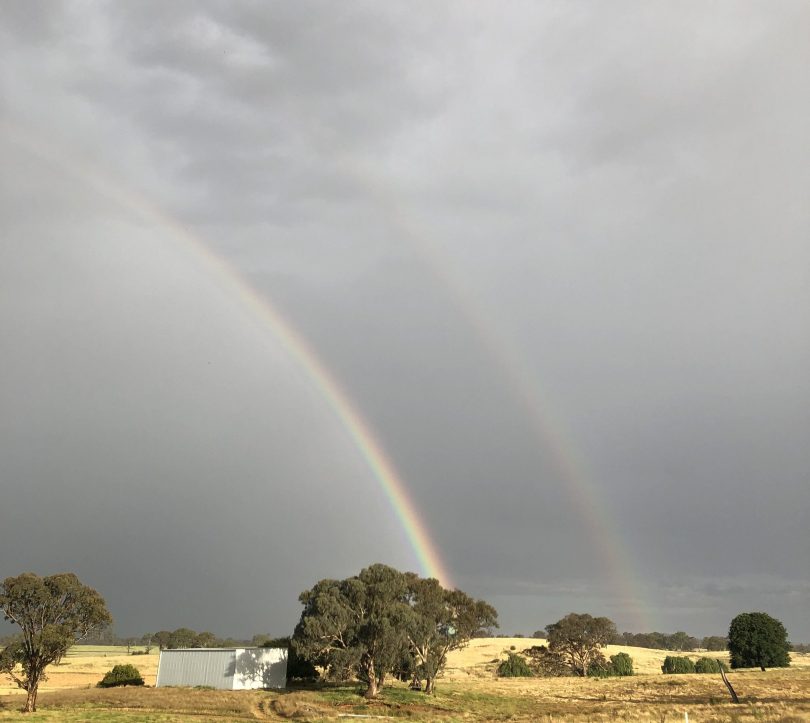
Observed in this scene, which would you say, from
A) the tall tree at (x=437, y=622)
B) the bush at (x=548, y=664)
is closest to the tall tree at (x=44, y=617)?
the tall tree at (x=437, y=622)

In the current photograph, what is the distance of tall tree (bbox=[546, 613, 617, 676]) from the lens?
4407 inches

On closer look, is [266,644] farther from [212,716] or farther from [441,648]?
[212,716]

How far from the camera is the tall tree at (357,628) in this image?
62031 millimetres

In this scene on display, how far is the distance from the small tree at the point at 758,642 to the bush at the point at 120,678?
8198 centimetres

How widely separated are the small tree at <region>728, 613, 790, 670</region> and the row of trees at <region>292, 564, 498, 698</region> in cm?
4840

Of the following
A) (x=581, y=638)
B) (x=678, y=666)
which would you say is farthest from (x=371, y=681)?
(x=678, y=666)

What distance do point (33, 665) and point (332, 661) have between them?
25.2 metres

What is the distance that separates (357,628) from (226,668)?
16.5m

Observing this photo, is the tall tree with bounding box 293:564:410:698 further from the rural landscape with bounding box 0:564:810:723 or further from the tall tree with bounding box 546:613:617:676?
the tall tree with bounding box 546:613:617:676

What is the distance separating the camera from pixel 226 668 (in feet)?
231

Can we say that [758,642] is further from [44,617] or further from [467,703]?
[44,617]

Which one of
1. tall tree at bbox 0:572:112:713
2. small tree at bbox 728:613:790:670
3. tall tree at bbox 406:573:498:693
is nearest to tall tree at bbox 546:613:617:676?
small tree at bbox 728:613:790:670

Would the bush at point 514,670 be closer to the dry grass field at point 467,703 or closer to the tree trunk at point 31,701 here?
the dry grass field at point 467,703

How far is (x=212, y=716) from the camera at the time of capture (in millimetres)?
43094
